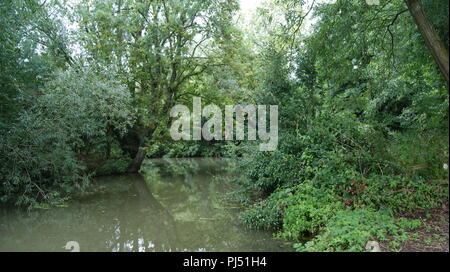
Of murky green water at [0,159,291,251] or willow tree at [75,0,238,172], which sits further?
willow tree at [75,0,238,172]

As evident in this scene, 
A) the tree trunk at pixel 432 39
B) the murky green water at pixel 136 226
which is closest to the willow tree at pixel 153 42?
the murky green water at pixel 136 226

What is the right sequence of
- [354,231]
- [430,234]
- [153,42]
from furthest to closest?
[153,42], [354,231], [430,234]

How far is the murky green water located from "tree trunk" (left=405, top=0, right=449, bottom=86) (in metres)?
3.52

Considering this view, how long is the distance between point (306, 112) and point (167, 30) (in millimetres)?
7742

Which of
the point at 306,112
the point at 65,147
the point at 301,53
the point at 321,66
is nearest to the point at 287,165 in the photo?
the point at 306,112

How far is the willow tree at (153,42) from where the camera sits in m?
12.7

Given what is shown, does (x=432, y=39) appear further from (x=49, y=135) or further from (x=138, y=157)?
(x=138, y=157)

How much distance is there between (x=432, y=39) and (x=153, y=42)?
11.3 metres

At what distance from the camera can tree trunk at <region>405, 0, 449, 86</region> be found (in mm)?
3754

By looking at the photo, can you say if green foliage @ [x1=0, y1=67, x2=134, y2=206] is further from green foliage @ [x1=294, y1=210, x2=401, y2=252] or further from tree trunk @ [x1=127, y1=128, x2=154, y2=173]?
green foliage @ [x1=294, y1=210, x2=401, y2=252]

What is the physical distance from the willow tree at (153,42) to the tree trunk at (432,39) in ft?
30.2

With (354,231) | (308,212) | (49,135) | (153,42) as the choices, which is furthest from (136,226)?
(153,42)

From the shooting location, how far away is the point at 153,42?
13.2 m

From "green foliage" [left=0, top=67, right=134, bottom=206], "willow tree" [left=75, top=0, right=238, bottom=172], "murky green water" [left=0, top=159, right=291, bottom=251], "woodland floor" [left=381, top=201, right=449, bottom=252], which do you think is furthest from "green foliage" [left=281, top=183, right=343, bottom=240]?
"willow tree" [left=75, top=0, right=238, bottom=172]
